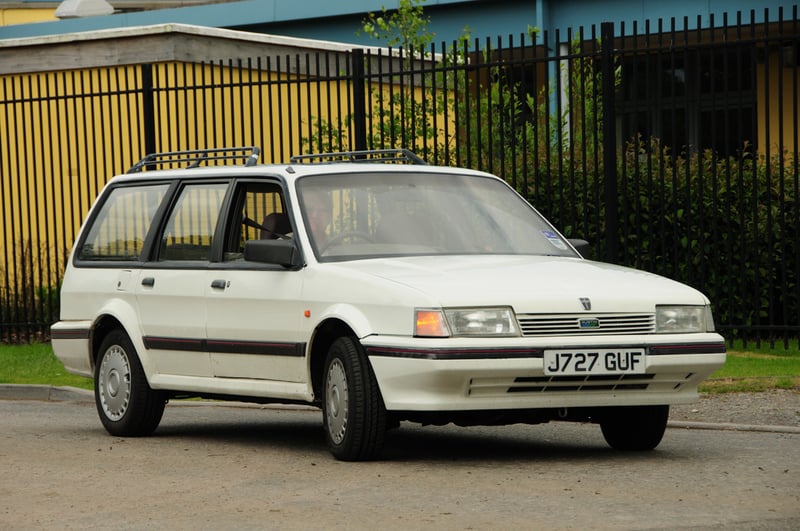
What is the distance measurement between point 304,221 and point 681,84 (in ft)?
71.3

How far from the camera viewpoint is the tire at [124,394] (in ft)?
33.0

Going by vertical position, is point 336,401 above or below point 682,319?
below

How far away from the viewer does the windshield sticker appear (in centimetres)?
959

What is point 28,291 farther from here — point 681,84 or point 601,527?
point 681,84

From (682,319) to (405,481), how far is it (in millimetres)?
1758

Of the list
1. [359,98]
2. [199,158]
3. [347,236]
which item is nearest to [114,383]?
[199,158]

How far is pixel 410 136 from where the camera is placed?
1669 centimetres

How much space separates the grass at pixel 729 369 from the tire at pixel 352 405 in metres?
4.12

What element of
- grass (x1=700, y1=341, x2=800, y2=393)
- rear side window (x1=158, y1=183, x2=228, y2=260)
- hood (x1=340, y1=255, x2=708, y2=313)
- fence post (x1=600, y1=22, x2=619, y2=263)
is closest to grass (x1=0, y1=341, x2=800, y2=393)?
grass (x1=700, y1=341, x2=800, y2=393)

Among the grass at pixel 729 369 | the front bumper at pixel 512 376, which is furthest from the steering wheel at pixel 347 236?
the grass at pixel 729 369

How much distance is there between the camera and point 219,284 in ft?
30.9

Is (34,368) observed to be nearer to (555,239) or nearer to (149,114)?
(149,114)

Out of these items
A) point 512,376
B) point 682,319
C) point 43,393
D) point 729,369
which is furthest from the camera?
point 43,393

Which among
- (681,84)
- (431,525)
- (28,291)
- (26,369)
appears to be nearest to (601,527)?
(431,525)
